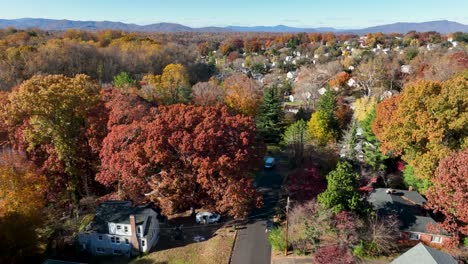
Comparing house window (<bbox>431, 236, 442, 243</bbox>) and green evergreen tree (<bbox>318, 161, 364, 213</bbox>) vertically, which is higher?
green evergreen tree (<bbox>318, 161, 364, 213</bbox>)

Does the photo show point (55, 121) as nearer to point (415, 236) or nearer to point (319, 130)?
point (319, 130)

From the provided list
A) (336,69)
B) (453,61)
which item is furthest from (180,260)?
(336,69)

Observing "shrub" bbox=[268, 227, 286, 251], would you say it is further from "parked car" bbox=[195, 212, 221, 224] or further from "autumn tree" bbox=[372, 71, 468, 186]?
"autumn tree" bbox=[372, 71, 468, 186]

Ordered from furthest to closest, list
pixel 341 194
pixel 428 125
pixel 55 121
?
pixel 55 121 → pixel 428 125 → pixel 341 194

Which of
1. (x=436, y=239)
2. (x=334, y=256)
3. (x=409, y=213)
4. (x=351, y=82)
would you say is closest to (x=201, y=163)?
(x=334, y=256)

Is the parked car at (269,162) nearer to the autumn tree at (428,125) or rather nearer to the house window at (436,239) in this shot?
the autumn tree at (428,125)

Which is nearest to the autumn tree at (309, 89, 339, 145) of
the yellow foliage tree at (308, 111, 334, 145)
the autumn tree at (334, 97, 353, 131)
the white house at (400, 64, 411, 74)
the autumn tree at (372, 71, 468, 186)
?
the yellow foliage tree at (308, 111, 334, 145)
